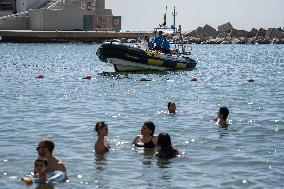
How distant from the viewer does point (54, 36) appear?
110062 millimetres

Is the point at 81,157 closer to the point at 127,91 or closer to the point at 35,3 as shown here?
the point at 127,91

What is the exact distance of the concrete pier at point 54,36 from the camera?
4269 inches

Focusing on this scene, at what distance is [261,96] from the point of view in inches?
1240

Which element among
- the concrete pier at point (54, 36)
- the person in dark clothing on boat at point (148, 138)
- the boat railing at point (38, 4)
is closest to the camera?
the person in dark clothing on boat at point (148, 138)

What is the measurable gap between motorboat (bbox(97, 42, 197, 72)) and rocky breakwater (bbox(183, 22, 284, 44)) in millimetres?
109685

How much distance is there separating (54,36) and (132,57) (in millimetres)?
70438

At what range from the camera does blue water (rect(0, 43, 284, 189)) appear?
555 inches

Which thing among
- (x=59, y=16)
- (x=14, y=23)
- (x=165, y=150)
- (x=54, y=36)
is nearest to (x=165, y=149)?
(x=165, y=150)

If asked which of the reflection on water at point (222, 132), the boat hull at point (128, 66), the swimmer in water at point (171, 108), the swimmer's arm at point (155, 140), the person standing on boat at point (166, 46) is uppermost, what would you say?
the person standing on boat at point (166, 46)

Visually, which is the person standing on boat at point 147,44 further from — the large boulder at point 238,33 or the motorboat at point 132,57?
the large boulder at point 238,33

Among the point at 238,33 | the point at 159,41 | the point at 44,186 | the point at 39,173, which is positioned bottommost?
the point at 44,186

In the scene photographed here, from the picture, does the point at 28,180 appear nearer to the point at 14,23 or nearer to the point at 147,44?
the point at 147,44

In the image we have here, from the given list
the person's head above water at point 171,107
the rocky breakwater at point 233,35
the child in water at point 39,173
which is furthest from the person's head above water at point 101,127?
the rocky breakwater at point 233,35

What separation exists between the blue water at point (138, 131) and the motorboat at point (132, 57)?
4209mm
